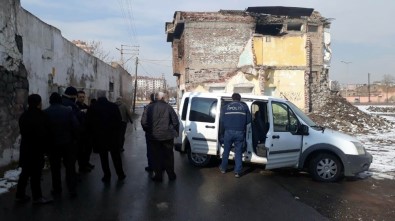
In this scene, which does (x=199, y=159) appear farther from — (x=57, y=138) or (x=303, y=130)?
(x=57, y=138)

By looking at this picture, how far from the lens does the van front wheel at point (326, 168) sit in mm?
8016

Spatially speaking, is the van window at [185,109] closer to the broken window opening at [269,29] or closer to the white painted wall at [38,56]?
the white painted wall at [38,56]

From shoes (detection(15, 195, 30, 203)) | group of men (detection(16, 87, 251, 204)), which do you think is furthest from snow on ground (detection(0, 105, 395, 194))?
group of men (detection(16, 87, 251, 204))

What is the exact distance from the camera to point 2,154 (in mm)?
8617

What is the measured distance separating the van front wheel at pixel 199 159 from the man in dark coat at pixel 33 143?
3968 mm

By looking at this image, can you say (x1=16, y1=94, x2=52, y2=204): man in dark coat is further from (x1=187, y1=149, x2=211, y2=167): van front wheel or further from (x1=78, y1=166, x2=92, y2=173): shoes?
(x1=187, y1=149, x2=211, y2=167): van front wheel

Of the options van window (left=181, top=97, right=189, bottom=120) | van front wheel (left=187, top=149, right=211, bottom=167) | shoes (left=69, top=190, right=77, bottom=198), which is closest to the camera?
shoes (left=69, top=190, right=77, bottom=198)

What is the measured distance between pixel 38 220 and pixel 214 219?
2488mm

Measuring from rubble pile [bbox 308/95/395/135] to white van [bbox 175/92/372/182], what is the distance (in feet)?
37.5

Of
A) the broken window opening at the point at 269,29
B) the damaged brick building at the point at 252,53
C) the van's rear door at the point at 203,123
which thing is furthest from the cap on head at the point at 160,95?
the broken window opening at the point at 269,29

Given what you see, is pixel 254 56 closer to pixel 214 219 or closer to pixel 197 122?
pixel 197 122

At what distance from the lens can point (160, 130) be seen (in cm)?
763

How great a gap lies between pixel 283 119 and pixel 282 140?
1.97 feet

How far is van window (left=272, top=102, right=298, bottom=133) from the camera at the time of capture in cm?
848
